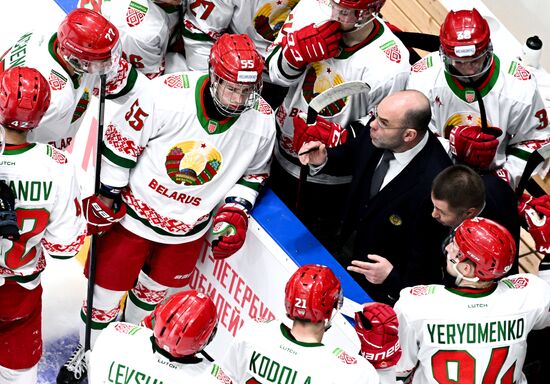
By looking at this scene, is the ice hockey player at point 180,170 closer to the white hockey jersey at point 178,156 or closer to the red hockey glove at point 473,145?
the white hockey jersey at point 178,156

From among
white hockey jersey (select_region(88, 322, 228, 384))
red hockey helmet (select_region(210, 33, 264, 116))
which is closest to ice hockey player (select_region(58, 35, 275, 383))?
red hockey helmet (select_region(210, 33, 264, 116))

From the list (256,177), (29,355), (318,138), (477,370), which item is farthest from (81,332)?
(477,370)

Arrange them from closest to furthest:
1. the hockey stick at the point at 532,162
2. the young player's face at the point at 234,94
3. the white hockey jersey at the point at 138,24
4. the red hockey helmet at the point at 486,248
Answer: the red hockey helmet at the point at 486,248 → the young player's face at the point at 234,94 → the hockey stick at the point at 532,162 → the white hockey jersey at the point at 138,24

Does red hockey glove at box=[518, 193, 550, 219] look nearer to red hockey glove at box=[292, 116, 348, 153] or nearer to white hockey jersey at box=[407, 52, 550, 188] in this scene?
white hockey jersey at box=[407, 52, 550, 188]

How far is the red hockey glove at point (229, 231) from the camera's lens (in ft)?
13.9

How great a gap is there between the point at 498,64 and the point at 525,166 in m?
0.40

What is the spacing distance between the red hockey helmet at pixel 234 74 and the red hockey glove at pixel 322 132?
0.80 feet

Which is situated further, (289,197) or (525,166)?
(289,197)

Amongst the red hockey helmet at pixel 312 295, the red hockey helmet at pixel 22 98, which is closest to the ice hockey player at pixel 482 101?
the red hockey helmet at pixel 312 295

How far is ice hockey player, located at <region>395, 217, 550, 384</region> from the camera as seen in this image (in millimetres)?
3639

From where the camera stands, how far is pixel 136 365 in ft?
11.1

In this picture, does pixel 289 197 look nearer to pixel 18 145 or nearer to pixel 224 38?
pixel 224 38

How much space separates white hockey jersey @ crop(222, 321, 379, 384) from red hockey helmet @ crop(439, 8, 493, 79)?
127 cm

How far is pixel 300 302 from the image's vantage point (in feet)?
11.4
